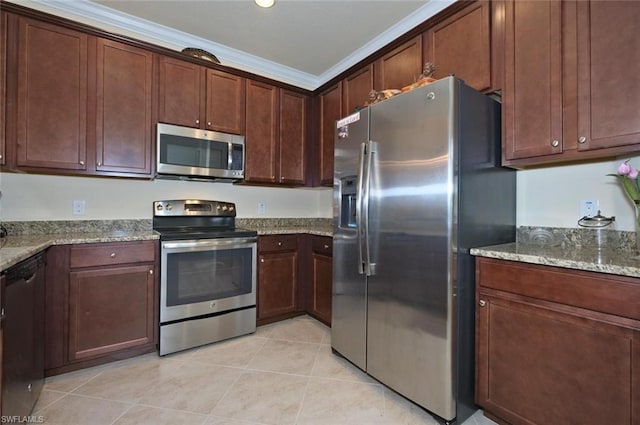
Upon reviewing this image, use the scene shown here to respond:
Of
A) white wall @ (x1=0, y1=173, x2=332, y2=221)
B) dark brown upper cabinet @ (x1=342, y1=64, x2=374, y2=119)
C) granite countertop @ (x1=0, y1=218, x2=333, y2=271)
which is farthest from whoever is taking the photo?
dark brown upper cabinet @ (x1=342, y1=64, x2=374, y2=119)

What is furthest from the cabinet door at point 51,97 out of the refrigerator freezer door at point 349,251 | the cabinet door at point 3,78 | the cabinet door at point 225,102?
the refrigerator freezer door at point 349,251

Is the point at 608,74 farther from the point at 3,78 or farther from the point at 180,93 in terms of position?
the point at 3,78

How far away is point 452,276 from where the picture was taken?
1471 mm

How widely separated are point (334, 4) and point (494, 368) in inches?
104

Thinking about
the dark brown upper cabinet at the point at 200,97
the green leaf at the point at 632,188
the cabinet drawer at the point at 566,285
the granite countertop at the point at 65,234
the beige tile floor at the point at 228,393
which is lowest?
the beige tile floor at the point at 228,393

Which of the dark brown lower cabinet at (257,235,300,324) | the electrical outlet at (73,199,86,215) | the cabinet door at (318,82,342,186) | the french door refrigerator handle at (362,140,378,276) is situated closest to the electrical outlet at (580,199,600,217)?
the french door refrigerator handle at (362,140,378,276)

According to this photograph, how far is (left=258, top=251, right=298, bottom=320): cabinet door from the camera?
2.76m

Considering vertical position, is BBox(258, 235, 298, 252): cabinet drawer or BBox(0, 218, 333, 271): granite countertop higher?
BBox(0, 218, 333, 271): granite countertop

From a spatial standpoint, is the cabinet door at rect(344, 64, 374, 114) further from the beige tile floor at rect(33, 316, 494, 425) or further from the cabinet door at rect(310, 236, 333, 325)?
the beige tile floor at rect(33, 316, 494, 425)

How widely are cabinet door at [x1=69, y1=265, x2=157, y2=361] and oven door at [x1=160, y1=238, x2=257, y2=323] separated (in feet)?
0.38

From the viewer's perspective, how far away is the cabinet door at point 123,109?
87.3 inches

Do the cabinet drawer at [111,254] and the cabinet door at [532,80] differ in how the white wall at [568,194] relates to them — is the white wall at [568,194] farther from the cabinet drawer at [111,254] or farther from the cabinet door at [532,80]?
the cabinet drawer at [111,254]

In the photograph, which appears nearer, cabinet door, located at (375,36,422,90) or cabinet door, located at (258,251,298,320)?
cabinet door, located at (375,36,422,90)

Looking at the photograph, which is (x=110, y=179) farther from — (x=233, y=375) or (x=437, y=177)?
(x=437, y=177)
